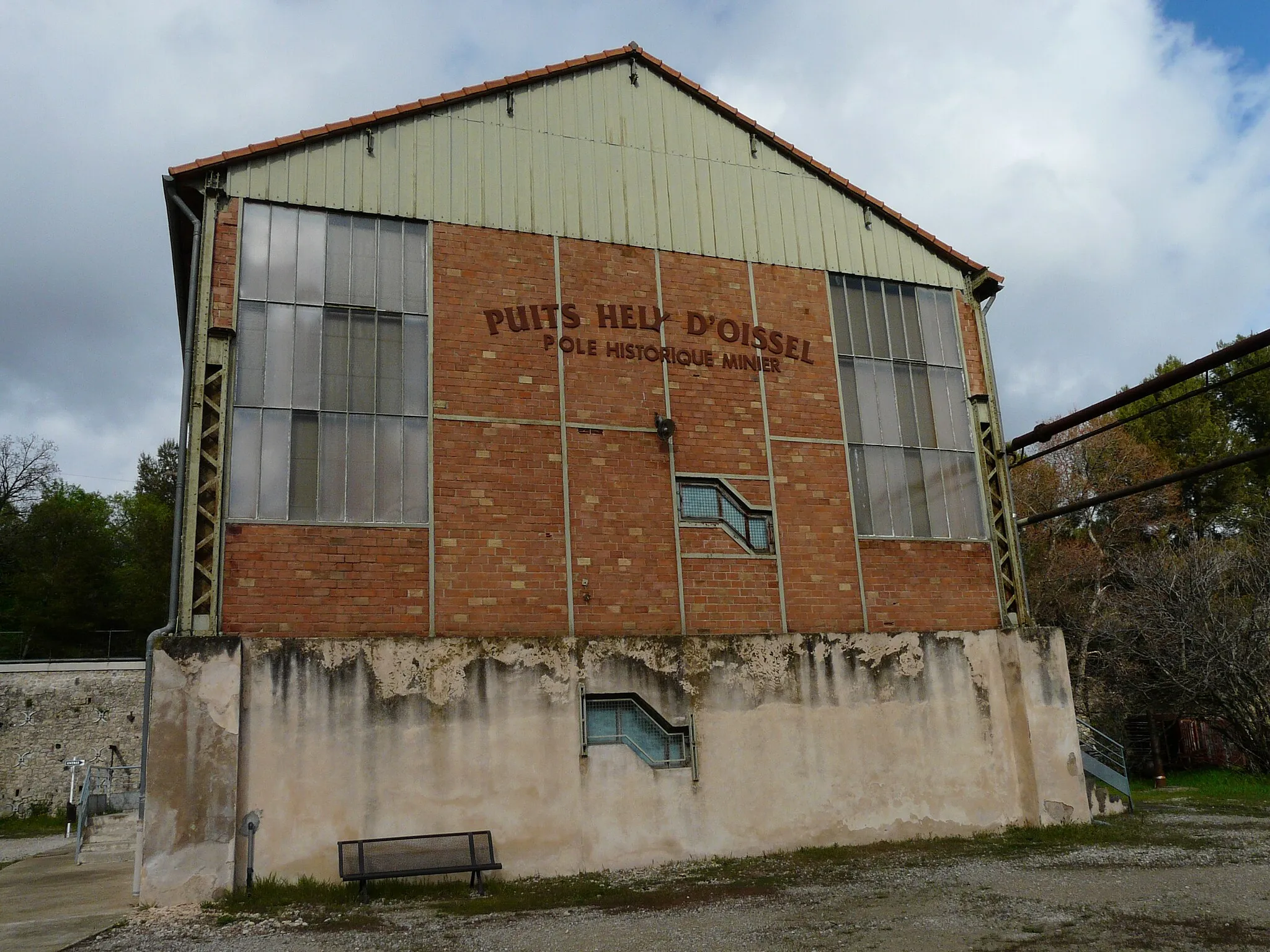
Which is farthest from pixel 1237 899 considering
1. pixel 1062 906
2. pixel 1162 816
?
pixel 1162 816

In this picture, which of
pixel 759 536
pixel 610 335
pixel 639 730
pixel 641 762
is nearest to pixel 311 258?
pixel 610 335

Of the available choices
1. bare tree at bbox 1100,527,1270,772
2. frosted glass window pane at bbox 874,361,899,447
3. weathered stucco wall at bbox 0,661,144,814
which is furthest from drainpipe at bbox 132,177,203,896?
bare tree at bbox 1100,527,1270,772

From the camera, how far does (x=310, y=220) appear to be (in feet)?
A: 40.0

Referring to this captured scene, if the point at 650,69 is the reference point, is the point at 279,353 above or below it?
below

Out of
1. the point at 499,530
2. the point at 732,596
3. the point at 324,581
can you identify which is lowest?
the point at 732,596

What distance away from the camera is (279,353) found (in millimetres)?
11633

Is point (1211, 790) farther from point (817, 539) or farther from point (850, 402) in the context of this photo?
point (850, 402)

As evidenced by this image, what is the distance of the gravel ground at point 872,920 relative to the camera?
25.1ft

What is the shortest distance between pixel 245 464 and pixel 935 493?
9.41 meters

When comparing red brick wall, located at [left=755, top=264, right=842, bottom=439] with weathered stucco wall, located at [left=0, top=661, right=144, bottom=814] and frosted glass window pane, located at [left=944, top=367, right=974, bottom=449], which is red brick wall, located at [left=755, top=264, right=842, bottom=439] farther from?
weathered stucco wall, located at [left=0, top=661, right=144, bottom=814]

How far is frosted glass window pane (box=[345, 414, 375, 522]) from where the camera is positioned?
1135 centimetres

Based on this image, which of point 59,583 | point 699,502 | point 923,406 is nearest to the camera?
point 699,502

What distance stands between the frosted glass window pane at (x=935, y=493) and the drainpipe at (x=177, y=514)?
9.88 m

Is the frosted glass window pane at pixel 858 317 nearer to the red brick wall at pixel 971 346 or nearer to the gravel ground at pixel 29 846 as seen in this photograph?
the red brick wall at pixel 971 346
